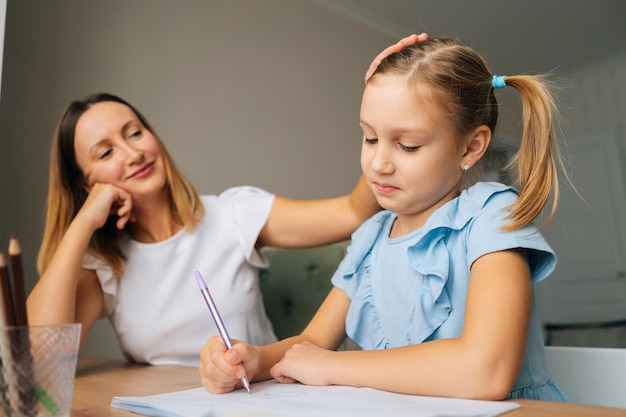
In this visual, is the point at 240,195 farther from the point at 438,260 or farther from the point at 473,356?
the point at 473,356

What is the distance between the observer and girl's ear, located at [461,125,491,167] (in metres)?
0.92

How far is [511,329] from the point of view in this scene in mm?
666

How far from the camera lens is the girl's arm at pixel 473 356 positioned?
64 centimetres

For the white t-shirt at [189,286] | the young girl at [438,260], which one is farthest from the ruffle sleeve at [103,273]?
the young girl at [438,260]

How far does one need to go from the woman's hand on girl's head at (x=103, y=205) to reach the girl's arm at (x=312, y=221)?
34 cm

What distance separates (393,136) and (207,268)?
2.47 ft

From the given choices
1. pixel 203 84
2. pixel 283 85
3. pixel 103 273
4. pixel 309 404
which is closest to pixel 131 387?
pixel 309 404

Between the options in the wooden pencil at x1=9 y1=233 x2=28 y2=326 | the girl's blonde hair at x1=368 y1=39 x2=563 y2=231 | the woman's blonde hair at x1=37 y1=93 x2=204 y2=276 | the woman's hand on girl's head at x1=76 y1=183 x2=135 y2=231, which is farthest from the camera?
the woman's blonde hair at x1=37 y1=93 x2=204 y2=276

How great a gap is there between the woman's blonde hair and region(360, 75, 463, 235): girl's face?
0.72 metres

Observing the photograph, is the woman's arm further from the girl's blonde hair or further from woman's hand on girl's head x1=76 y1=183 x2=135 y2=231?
the girl's blonde hair

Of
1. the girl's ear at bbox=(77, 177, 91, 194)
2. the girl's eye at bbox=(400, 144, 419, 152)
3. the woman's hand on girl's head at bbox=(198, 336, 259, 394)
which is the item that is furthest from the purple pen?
the girl's ear at bbox=(77, 177, 91, 194)

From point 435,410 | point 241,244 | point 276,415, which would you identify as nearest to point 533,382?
point 435,410

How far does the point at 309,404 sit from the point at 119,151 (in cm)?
98

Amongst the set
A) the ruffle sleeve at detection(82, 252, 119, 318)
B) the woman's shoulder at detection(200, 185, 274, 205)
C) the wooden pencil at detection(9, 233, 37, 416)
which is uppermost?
the woman's shoulder at detection(200, 185, 274, 205)
